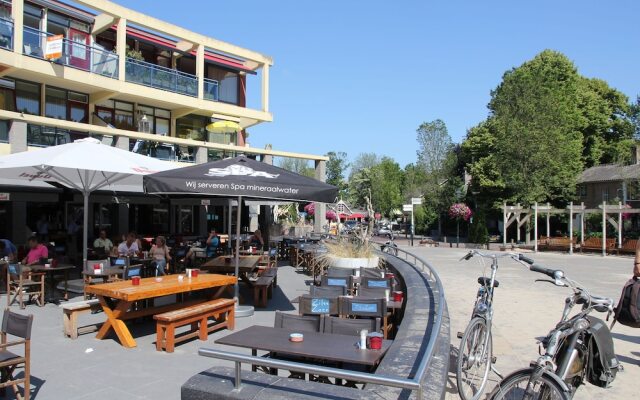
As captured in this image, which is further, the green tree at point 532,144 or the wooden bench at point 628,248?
the green tree at point 532,144

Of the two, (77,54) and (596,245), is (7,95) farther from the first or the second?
(596,245)

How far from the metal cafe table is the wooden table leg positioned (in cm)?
279

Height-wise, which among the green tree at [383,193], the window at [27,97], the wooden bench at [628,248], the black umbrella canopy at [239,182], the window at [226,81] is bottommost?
the wooden bench at [628,248]

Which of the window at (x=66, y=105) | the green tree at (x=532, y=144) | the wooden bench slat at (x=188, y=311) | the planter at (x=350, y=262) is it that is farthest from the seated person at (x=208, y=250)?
the green tree at (x=532, y=144)

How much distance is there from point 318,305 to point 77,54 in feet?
57.9

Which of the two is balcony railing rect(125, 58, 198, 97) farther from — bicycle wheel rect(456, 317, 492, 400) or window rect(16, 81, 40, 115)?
bicycle wheel rect(456, 317, 492, 400)

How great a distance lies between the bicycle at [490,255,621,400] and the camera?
3.41 meters

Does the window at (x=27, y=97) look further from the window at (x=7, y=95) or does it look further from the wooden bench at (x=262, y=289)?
the wooden bench at (x=262, y=289)

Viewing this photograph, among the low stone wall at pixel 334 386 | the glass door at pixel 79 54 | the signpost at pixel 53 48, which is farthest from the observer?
the glass door at pixel 79 54

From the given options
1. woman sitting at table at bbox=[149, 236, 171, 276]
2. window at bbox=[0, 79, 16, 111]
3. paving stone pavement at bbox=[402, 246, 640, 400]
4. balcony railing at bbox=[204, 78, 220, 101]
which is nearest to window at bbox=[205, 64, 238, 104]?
balcony railing at bbox=[204, 78, 220, 101]

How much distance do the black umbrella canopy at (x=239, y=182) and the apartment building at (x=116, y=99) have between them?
27.1 feet

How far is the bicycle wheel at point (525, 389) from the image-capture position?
3.36 meters

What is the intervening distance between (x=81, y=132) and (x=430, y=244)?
23832 mm

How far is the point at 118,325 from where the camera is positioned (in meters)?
6.59
